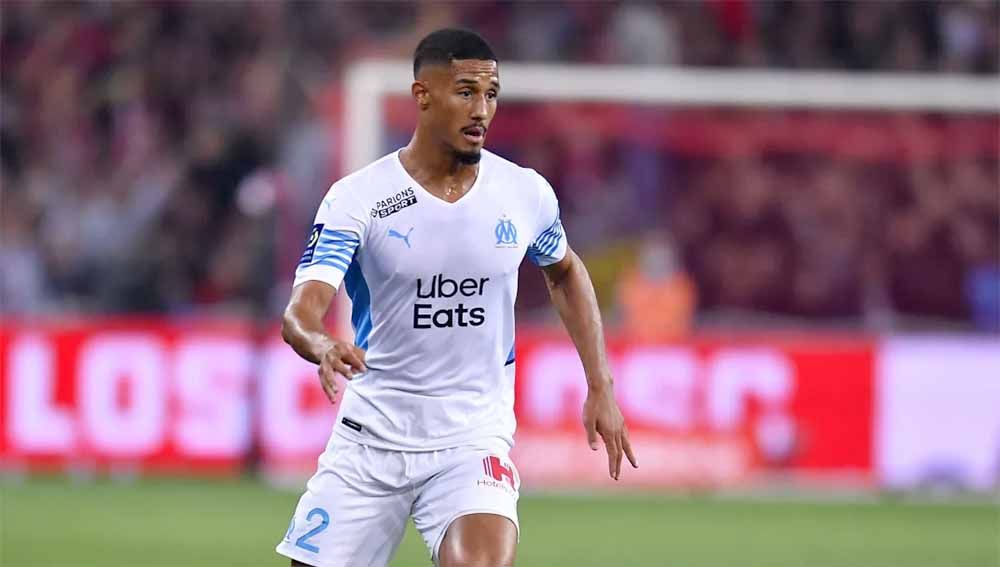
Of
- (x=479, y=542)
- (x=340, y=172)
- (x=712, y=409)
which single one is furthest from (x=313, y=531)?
(x=340, y=172)

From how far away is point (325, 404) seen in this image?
15047 mm

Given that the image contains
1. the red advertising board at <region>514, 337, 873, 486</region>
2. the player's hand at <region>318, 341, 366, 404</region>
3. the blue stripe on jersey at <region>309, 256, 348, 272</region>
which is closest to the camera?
the player's hand at <region>318, 341, 366, 404</region>

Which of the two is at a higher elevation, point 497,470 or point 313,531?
point 497,470

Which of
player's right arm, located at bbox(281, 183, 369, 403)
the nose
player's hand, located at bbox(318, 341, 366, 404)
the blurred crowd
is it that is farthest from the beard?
the blurred crowd

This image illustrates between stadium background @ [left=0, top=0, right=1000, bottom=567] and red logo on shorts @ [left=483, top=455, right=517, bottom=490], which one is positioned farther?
stadium background @ [left=0, top=0, right=1000, bottom=567]

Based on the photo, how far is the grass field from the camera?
10953mm

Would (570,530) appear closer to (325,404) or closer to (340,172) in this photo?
(325,404)

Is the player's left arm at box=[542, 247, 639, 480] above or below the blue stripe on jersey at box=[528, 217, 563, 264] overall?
below

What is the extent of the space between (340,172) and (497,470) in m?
9.96

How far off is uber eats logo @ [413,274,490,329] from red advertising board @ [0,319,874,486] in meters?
9.24

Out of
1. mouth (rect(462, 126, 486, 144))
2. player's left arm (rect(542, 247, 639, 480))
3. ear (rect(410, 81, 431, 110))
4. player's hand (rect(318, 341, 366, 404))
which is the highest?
ear (rect(410, 81, 431, 110))

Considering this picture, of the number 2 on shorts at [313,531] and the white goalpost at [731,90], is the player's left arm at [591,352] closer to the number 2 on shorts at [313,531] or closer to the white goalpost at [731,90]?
the number 2 on shorts at [313,531]

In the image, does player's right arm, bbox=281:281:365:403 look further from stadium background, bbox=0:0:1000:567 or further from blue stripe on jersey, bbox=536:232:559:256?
stadium background, bbox=0:0:1000:567

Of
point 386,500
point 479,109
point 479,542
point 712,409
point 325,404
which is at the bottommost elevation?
point 479,542
